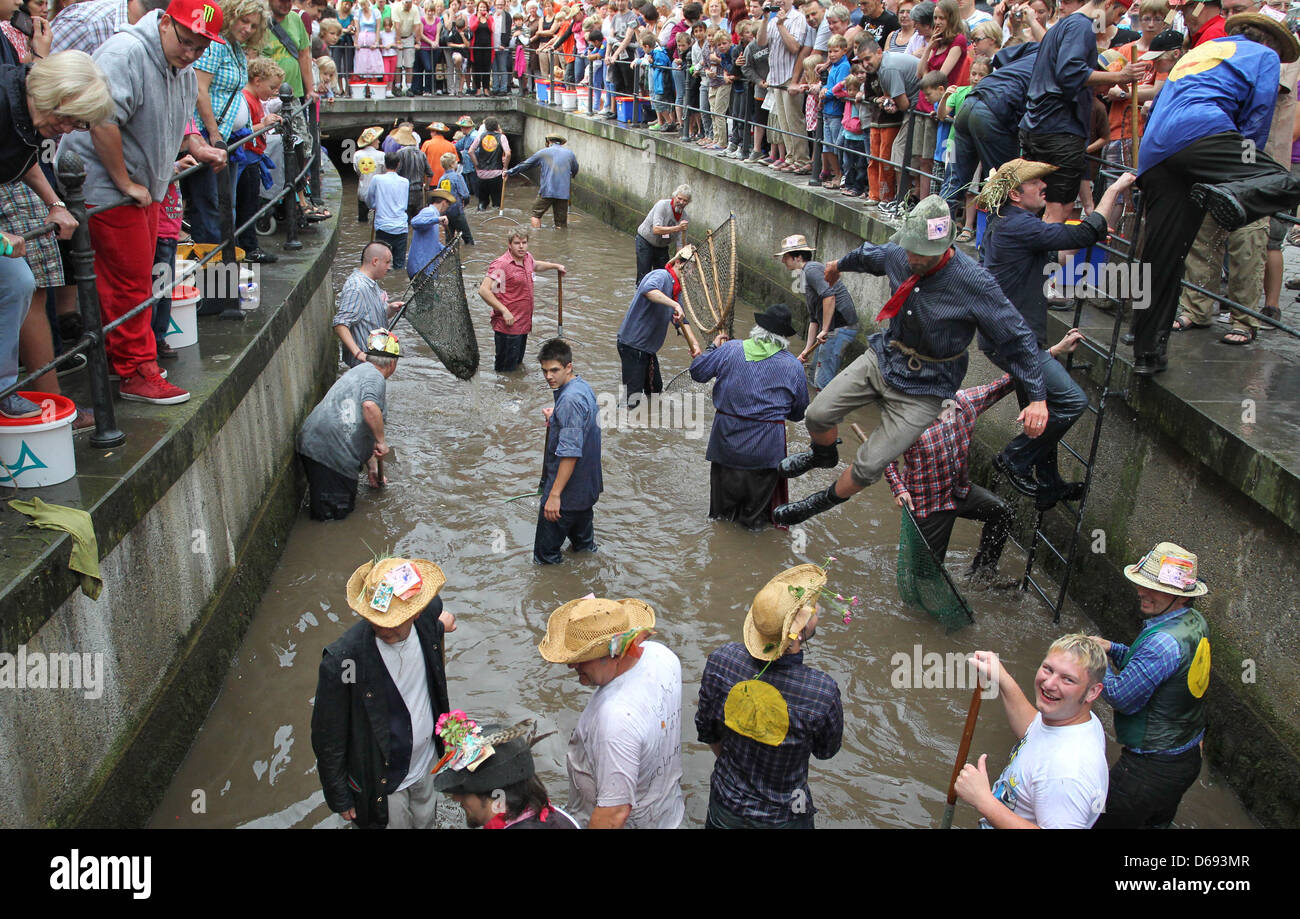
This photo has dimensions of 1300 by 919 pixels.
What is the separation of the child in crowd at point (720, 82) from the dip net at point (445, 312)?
22.5 feet

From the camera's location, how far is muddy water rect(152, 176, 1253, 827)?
5586 millimetres

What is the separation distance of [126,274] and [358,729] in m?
2.92

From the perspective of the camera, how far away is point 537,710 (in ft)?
20.4

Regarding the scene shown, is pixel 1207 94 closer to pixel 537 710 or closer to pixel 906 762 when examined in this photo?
pixel 906 762

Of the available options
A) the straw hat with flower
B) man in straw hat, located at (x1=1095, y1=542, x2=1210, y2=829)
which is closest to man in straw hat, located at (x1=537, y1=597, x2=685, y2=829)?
man in straw hat, located at (x1=1095, y1=542, x2=1210, y2=829)

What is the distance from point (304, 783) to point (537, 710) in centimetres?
133

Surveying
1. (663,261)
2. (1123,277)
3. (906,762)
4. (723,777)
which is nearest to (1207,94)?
(1123,277)

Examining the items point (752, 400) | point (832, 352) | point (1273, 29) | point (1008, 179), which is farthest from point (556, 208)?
point (1273, 29)

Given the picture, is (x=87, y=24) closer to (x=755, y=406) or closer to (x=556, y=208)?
(x=755, y=406)

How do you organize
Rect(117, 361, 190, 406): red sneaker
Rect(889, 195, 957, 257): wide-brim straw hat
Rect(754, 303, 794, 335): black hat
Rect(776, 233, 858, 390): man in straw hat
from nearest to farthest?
Rect(117, 361, 190, 406): red sneaker → Rect(889, 195, 957, 257): wide-brim straw hat → Rect(754, 303, 794, 335): black hat → Rect(776, 233, 858, 390): man in straw hat

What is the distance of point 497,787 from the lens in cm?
375

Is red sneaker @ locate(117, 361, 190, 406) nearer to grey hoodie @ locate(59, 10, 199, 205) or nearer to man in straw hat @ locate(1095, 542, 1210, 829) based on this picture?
grey hoodie @ locate(59, 10, 199, 205)

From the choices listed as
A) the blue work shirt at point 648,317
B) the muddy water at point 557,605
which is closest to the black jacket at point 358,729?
the muddy water at point 557,605

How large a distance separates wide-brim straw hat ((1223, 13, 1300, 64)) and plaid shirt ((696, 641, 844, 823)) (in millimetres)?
4715
